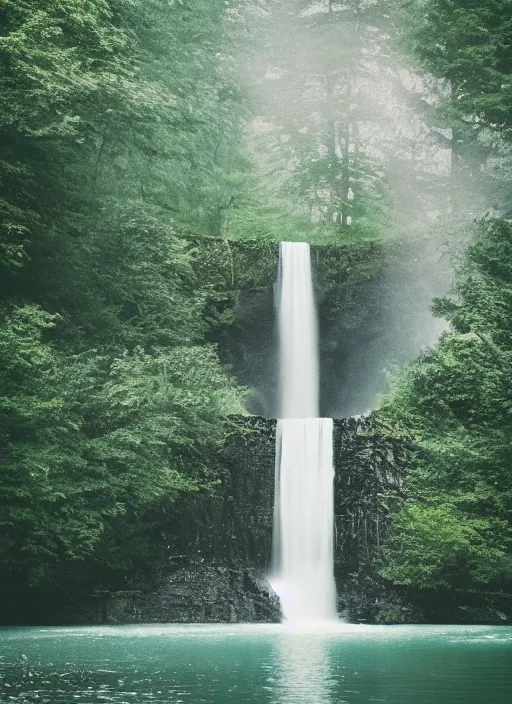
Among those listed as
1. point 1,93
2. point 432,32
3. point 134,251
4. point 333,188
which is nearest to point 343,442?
point 134,251

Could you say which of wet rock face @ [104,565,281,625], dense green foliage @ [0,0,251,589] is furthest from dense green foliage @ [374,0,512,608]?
dense green foliage @ [0,0,251,589]

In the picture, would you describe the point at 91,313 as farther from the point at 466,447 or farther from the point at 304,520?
the point at 466,447

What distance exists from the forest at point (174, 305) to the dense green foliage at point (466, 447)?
58mm

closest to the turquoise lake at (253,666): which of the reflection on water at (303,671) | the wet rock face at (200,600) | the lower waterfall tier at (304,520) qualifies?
the reflection on water at (303,671)

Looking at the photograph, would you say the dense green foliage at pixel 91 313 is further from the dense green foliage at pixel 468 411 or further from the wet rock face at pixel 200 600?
the dense green foliage at pixel 468 411

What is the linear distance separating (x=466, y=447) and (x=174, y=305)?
855 centimetres

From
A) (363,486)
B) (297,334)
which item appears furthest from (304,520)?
(297,334)

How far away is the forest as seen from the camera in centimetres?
1953

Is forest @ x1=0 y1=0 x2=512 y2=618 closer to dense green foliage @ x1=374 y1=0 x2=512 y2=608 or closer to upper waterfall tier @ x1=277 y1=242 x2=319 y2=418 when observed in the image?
dense green foliage @ x1=374 y1=0 x2=512 y2=608

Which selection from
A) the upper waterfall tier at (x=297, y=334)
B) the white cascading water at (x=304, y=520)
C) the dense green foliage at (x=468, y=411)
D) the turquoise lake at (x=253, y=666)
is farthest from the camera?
the upper waterfall tier at (x=297, y=334)

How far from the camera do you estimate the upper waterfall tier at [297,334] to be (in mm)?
30781

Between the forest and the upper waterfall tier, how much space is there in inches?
18.5

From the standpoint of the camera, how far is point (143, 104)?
23.0 meters

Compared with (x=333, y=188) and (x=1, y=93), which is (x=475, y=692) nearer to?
(x=1, y=93)
